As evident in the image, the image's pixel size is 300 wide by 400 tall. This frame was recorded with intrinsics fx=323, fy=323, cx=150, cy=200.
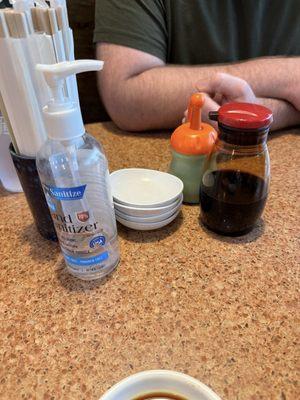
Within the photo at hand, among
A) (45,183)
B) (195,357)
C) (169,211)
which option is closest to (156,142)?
(169,211)

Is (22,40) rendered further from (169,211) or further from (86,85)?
(86,85)

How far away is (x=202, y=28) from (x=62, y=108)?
0.75 meters

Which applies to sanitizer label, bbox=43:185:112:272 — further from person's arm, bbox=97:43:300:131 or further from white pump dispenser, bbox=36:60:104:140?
person's arm, bbox=97:43:300:131

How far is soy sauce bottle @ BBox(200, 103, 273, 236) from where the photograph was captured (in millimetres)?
486

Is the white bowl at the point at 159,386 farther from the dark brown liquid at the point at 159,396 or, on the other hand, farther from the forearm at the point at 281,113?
the forearm at the point at 281,113

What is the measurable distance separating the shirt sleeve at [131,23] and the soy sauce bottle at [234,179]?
49 centimetres

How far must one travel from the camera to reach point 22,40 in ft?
1.31

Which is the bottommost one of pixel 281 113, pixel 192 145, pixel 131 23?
pixel 281 113

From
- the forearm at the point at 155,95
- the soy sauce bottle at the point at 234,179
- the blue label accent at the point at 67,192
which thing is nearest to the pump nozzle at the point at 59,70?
the blue label accent at the point at 67,192

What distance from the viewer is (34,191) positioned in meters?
0.50

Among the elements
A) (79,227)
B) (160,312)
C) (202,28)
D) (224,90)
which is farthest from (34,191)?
(202,28)

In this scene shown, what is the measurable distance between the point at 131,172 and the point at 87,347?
33 centimetres

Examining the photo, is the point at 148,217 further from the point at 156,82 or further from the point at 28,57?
the point at 156,82

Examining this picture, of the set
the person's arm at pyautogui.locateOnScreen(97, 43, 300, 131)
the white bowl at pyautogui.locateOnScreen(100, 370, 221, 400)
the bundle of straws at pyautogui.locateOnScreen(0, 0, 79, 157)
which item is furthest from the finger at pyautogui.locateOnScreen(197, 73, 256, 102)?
the white bowl at pyautogui.locateOnScreen(100, 370, 221, 400)
